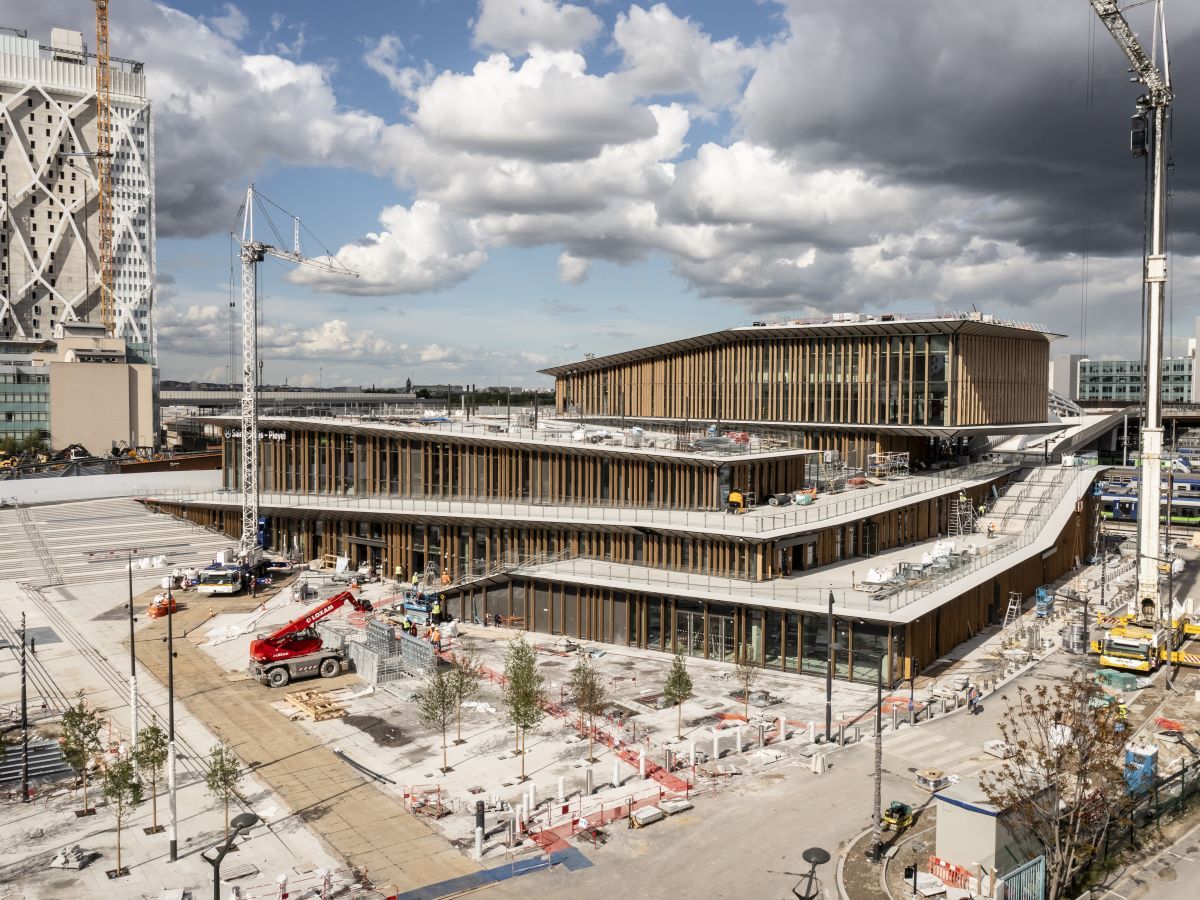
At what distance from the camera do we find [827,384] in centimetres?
7500

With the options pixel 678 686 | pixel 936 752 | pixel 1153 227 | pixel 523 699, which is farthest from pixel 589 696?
pixel 1153 227

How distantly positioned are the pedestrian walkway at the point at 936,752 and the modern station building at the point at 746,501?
4355 mm

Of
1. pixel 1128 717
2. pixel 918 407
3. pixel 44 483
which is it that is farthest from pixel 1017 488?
pixel 44 483

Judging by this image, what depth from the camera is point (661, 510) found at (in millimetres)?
51750

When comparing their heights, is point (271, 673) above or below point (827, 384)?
below

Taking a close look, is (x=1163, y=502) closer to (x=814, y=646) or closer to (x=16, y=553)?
(x=814, y=646)

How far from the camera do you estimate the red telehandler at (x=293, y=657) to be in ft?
132

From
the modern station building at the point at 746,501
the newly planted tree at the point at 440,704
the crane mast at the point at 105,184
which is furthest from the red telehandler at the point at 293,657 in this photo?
the crane mast at the point at 105,184

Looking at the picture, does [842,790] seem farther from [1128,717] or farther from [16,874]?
[16,874]

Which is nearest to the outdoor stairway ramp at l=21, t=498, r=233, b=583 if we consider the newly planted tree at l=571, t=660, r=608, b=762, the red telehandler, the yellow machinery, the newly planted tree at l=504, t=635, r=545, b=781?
the red telehandler

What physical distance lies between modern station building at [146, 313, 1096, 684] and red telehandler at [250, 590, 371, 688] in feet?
38.7

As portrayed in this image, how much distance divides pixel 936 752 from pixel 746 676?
307 inches

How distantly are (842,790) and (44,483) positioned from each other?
3271 inches

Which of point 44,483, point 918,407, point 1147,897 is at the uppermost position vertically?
point 918,407
